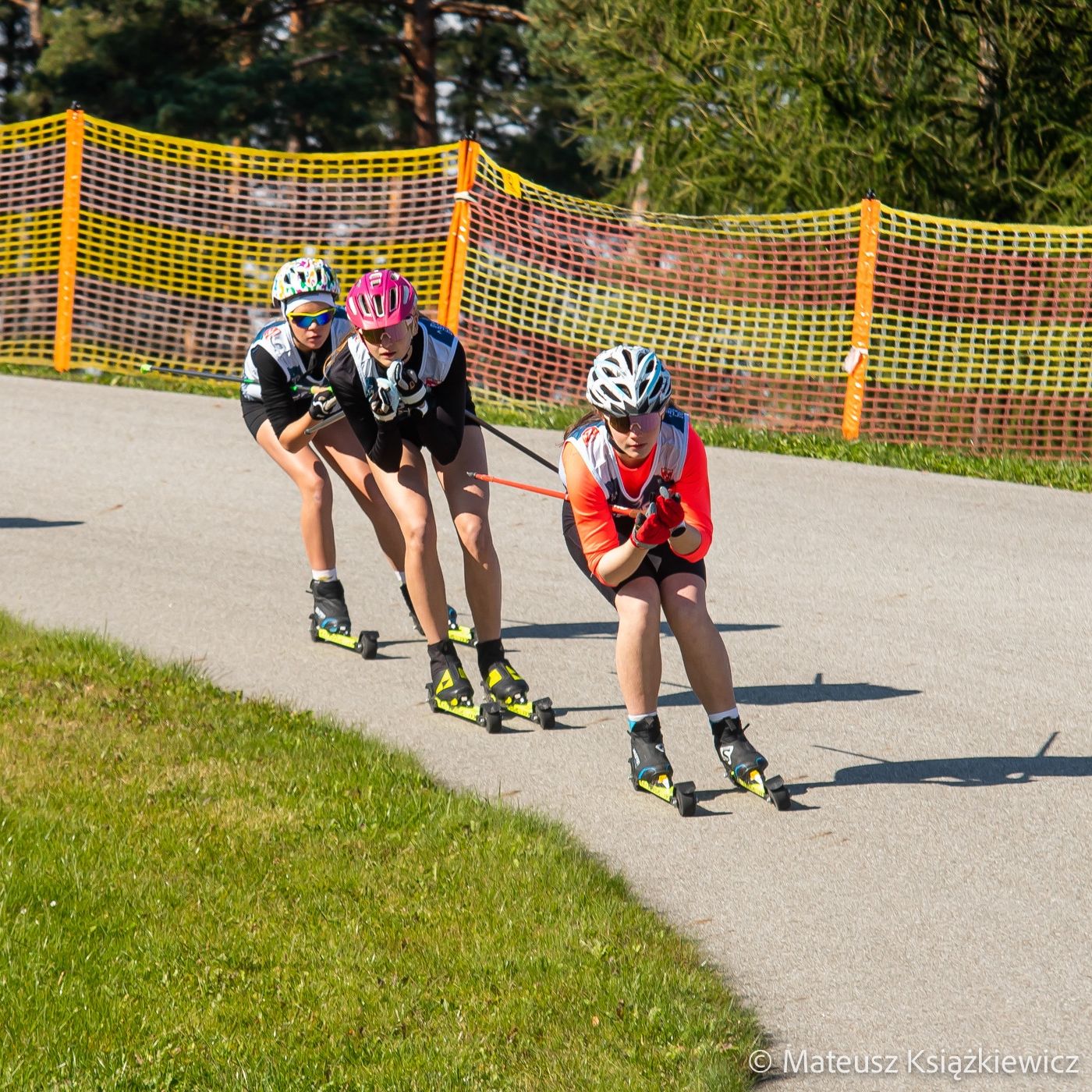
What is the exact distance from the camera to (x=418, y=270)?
15203 mm

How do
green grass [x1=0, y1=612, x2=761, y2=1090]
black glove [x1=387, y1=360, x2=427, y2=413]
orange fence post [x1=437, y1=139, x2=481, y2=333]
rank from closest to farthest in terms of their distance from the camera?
green grass [x1=0, y1=612, x2=761, y2=1090] → black glove [x1=387, y1=360, x2=427, y2=413] → orange fence post [x1=437, y1=139, x2=481, y2=333]

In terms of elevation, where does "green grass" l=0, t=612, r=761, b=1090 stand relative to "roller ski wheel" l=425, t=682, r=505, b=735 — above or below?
below

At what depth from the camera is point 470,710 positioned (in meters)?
6.98

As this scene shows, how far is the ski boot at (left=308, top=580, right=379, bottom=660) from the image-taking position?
8.05 m

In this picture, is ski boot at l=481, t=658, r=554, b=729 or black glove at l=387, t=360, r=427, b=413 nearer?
black glove at l=387, t=360, r=427, b=413

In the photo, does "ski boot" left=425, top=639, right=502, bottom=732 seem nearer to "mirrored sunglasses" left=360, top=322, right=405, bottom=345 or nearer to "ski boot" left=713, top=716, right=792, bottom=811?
"ski boot" left=713, top=716, right=792, bottom=811

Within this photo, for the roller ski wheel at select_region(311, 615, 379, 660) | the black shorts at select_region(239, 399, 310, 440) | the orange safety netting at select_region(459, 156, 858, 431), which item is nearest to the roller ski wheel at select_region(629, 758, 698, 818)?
the roller ski wheel at select_region(311, 615, 379, 660)

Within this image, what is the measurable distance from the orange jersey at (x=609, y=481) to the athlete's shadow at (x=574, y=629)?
8.49 feet

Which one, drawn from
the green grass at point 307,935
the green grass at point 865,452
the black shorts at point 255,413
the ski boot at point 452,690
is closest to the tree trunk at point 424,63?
the green grass at point 865,452

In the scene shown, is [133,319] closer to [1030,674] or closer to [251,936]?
[1030,674]

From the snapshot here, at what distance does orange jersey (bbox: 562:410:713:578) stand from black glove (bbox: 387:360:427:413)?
1098mm

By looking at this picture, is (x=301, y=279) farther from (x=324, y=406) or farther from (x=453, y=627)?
(x=453, y=627)

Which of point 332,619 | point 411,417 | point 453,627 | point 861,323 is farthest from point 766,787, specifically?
point 861,323

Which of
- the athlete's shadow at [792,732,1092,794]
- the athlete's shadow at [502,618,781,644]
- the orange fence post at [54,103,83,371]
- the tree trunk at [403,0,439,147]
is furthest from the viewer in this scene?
the tree trunk at [403,0,439,147]
